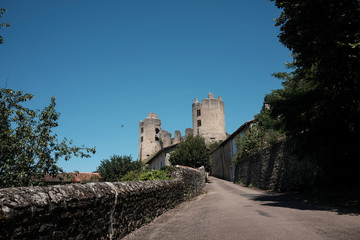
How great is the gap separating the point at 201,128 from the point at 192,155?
31.7 m

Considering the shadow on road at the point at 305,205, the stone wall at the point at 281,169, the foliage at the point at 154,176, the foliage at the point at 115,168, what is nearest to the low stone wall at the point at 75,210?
the foliage at the point at 154,176

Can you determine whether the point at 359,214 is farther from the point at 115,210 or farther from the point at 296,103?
the point at 115,210

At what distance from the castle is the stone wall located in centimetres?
3715

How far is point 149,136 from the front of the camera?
228 feet

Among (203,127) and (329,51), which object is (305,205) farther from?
(203,127)

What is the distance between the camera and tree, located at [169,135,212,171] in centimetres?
2864

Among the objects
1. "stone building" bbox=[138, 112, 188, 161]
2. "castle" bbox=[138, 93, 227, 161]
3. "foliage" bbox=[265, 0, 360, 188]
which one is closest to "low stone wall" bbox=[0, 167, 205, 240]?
"foliage" bbox=[265, 0, 360, 188]

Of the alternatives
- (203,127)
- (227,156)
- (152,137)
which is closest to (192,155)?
(227,156)

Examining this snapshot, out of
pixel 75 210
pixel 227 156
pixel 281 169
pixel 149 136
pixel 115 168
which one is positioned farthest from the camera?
pixel 149 136

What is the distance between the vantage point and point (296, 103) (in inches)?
408

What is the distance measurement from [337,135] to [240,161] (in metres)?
16.7

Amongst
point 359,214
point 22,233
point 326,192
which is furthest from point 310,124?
point 22,233

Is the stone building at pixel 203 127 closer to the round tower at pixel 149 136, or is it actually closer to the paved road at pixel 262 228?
the round tower at pixel 149 136

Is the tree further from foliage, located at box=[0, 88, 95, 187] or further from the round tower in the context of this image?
the round tower
